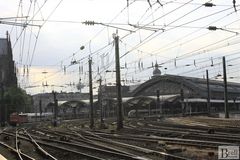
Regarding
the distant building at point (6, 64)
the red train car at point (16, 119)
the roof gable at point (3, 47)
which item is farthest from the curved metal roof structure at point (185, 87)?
the red train car at point (16, 119)

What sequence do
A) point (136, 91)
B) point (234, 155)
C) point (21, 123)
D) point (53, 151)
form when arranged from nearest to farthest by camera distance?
point (234, 155)
point (53, 151)
point (21, 123)
point (136, 91)

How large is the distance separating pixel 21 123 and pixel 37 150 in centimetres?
5652

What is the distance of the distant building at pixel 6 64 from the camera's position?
124681mm

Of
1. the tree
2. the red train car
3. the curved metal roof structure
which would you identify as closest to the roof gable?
the tree

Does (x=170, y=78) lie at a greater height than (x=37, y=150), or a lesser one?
greater

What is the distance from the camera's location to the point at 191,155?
19.7 metres

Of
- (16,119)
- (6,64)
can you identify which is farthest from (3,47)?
(16,119)

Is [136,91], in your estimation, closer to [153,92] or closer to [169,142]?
[153,92]

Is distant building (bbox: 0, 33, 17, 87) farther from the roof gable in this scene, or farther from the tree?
the tree

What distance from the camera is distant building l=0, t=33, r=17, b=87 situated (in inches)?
4909

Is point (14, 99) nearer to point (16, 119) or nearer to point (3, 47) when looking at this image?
point (16, 119)

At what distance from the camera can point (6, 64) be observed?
13025 cm

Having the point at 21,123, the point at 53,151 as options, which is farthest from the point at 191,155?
the point at 21,123

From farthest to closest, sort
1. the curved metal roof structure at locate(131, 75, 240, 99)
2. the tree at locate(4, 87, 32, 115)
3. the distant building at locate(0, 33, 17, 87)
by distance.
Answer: the distant building at locate(0, 33, 17, 87) < the curved metal roof structure at locate(131, 75, 240, 99) < the tree at locate(4, 87, 32, 115)
